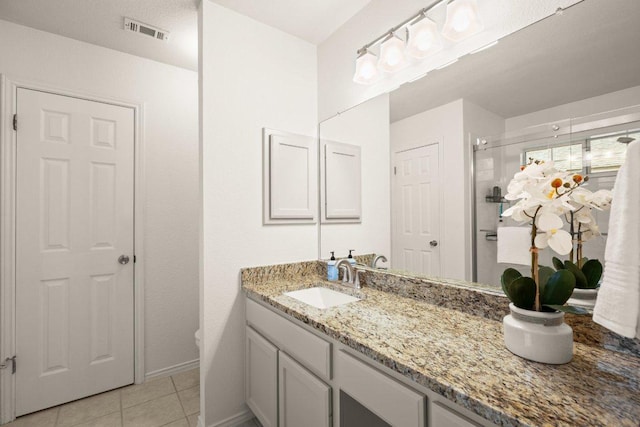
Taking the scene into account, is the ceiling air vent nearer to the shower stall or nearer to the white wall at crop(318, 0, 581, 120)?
the white wall at crop(318, 0, 581, 120)

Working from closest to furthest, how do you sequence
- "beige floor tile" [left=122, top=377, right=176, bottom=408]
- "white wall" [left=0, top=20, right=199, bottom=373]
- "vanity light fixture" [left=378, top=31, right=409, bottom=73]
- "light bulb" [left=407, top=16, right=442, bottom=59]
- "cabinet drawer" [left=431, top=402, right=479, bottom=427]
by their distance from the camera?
1. "cabinet drawer" [left=431, top=402, right=479, bottom=427]
2. "light bulb" [left=407, top=16, right=442, bottom=59]
3. "vanity light fixture" [left=378, top=31, right=409, bottom=73]
4. "beige floor tile" [left=122, top=377, right=176, bottom=408]
5. "white wall" [left=0, top=20, right=199, bottom=373]

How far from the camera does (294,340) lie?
4.29 feet

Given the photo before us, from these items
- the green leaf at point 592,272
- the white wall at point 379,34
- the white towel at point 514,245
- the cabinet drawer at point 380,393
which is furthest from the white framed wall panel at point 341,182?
the green leaf at point 592,272

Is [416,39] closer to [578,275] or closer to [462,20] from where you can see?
[462,20]

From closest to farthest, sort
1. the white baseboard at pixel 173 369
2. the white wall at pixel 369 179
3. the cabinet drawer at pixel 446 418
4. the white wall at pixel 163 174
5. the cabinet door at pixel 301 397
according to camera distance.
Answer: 1. the cabinet drawer at pixel 446 418
2. the cabinet door at pixel 301 397
3. the white wall at pixel 369 179
4. the white wall at pixel 163 174
5. the white baseboard at pixel 173 369

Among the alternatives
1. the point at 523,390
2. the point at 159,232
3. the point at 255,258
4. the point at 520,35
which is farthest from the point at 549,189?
the point at 159,232

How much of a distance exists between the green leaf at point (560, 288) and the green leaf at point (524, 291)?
0.11ft

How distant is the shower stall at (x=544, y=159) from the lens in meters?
0.92

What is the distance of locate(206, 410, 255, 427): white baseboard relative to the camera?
1712 mm

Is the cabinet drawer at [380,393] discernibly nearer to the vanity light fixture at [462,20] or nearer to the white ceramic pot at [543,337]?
the white ceramic pot at [543,337]

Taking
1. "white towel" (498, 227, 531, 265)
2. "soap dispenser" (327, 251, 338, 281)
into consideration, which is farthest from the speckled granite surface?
"soap dispenser" (327, 251, 338, 281)

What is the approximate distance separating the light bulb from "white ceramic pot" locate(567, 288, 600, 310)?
1.18 m

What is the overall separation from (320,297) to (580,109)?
4.80ft

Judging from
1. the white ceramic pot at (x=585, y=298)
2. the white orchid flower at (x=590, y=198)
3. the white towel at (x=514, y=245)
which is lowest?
the white ceramic pot at (x=585, y=298)
